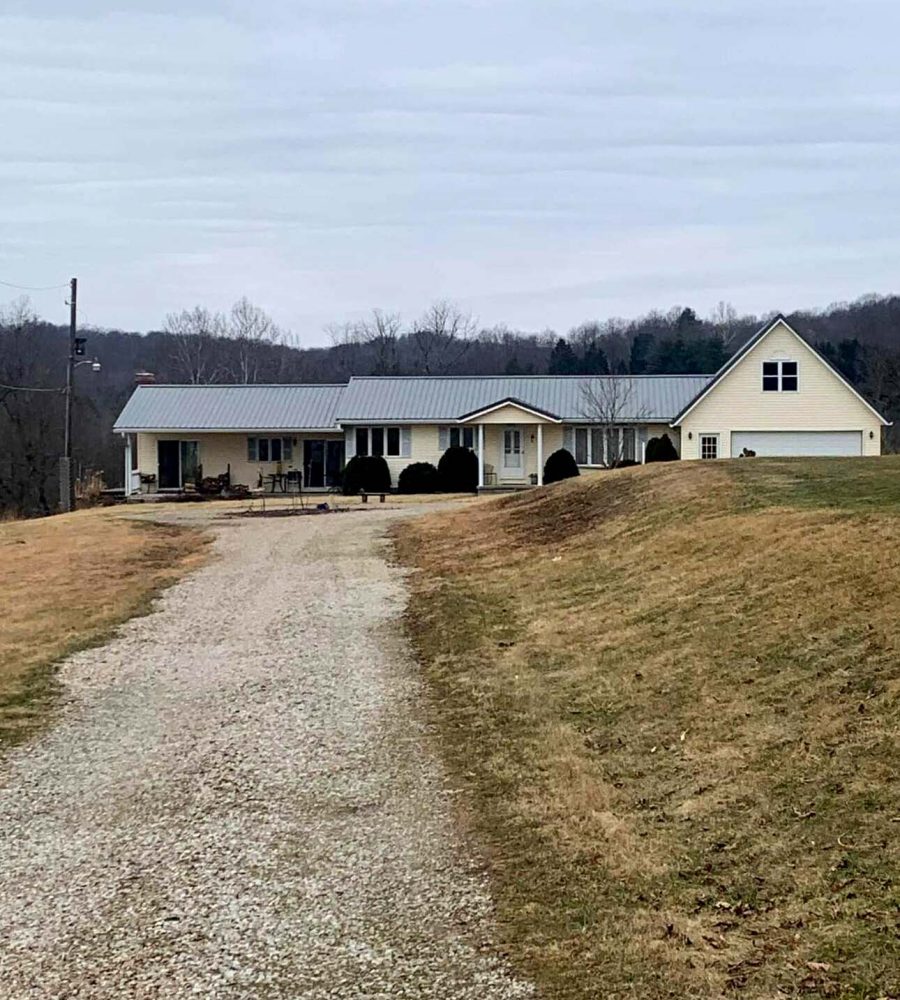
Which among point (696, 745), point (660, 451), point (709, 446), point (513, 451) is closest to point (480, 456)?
point (513, 451)

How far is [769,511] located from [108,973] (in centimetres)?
1095

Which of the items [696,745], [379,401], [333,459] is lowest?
[696,745]

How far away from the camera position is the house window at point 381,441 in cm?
4169

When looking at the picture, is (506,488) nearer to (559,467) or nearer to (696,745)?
(559,467)

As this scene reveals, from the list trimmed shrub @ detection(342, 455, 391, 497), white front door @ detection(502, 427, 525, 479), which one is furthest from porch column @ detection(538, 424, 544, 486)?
trimmed shrub @ detection(342, 455, 391, 497)

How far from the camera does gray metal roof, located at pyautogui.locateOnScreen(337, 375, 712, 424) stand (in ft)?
136

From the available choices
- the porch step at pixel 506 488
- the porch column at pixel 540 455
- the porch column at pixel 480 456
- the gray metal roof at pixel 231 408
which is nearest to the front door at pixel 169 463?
the gray metal roof at pixel 231 408

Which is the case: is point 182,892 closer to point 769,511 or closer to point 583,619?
point 583,619

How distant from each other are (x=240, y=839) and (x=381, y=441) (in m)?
35.6

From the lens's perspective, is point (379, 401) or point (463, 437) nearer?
point (463, 437)

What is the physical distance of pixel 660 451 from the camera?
38562 millimetres

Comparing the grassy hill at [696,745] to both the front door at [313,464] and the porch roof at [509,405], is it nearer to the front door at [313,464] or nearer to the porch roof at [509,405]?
the porch roof at [509,405]

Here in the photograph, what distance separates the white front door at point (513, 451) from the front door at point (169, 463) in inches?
480

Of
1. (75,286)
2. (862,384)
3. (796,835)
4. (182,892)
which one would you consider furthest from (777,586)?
(862,384)
